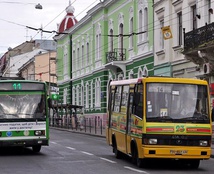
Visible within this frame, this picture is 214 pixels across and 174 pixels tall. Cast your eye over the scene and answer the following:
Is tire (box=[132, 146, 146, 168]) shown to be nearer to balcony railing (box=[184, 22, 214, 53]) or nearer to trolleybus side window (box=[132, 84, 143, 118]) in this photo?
trolleybus side window (box=[132, 84, 143, 118])

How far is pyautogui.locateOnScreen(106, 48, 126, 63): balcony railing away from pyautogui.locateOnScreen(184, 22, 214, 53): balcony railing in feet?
47.9

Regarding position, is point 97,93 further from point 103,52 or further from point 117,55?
point 117,55

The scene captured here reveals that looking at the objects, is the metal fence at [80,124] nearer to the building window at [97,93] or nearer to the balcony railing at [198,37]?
the building window at [97,93]

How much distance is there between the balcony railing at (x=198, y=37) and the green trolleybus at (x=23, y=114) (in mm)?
10283

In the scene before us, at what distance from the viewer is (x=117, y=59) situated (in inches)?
1794

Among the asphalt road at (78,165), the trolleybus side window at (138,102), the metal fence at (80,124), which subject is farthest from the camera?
the metal fence at (80,124)

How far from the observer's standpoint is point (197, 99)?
1577 cm

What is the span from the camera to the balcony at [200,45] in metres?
27.8

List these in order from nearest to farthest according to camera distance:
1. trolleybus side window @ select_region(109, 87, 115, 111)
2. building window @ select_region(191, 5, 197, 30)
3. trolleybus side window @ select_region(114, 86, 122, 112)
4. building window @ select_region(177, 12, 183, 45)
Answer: trolleybus side window @ select_region(114, 86, 122, 112)
trolleybus side window @ select_region(109, 87, 115, 111)
building window @ select_region(191, 5, 197, 30)
building window @ select_region(177, 12, 183, 45)

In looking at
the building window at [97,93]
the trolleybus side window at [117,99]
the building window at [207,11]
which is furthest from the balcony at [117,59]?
the trolleybus side window at [117,99]

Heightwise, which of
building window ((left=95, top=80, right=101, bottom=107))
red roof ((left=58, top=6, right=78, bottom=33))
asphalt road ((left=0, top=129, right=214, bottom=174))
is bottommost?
asphalt road ((left=0, top=129, right=214, bottom=174))

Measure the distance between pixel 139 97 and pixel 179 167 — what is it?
232 centimetres

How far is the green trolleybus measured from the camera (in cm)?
1997

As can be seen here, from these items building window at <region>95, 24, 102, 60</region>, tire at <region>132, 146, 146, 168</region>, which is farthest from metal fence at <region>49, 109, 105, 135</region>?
tire at <region>132, 146, 146, 168</region>
